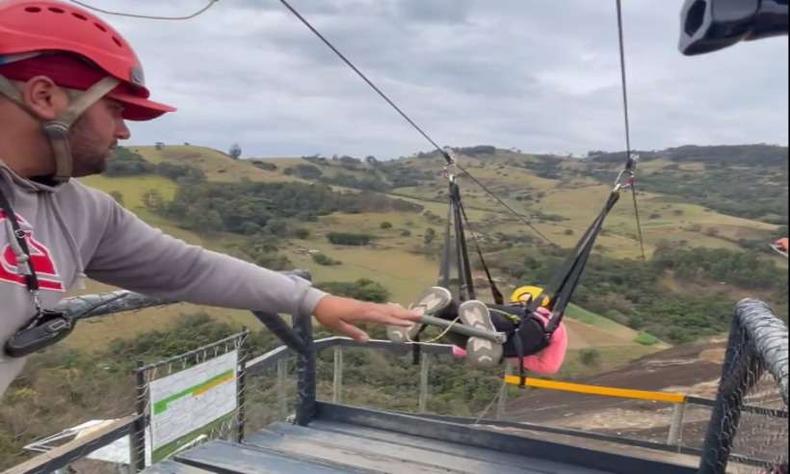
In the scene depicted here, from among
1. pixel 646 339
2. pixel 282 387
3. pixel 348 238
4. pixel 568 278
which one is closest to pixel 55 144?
pixel 282 387

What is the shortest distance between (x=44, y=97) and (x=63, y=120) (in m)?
0.05

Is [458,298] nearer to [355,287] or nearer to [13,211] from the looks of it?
[13,211]

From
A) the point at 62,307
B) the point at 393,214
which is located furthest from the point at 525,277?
the point at 62,307

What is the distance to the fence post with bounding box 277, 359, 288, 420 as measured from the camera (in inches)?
139

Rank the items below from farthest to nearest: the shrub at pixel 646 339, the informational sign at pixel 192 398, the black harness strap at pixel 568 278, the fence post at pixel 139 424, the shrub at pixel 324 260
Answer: the shrub at pixel 646 339 → the shrub at pixel 324 260 → the black harness strap at pixel 568 278 → the informational sign at pixel 192 398 → the fence post at pixel 139 424

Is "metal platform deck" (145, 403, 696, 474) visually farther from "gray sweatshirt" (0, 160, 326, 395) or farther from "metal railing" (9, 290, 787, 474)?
"gray sweatshirt" (0, 160, 326, 395)

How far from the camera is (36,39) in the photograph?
1.41 meters

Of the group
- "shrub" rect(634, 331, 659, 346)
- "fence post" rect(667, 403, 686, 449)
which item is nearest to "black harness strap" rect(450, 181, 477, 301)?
"fence post" rect(667, 403, 686, 449)

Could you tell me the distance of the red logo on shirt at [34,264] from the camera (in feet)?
4.47

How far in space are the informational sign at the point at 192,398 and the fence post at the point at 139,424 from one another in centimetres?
3

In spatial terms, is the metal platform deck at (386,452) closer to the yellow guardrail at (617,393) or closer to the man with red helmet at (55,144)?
the man with red helmet at (55,144)

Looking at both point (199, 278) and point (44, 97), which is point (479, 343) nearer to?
point (199, 278)

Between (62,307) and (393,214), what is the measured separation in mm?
37458

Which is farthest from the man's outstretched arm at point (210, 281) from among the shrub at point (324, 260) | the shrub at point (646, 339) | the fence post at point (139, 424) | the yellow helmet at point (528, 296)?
the shrub at point (646, 339)
